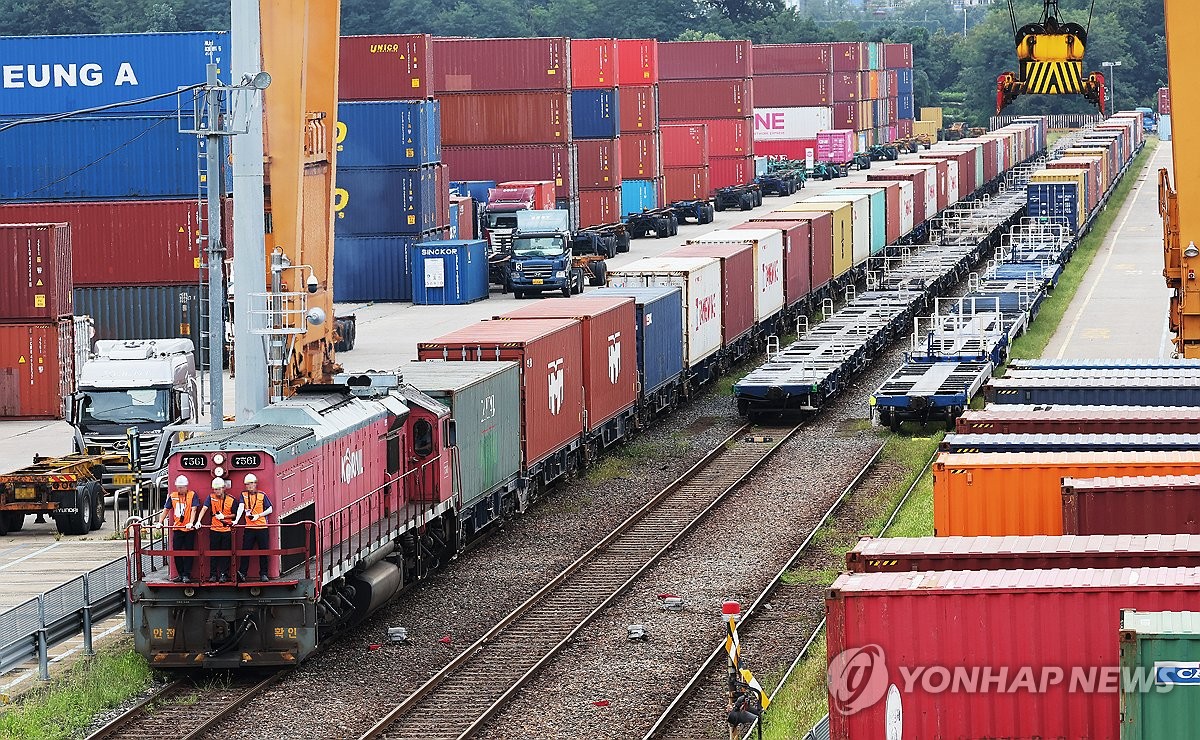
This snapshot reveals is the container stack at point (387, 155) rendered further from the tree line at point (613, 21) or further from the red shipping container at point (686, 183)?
the tree line at point (613, 21)

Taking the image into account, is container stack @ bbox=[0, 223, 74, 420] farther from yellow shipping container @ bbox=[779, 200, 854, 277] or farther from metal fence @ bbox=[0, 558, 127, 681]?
yellow shipping container @ bbox=[779, 200, 854, 277]

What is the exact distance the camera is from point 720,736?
2138 cm

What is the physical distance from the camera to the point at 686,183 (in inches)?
4306

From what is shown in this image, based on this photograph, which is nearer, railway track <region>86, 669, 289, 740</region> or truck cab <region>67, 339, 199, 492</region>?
railway track <region>86, 669, 289, 740</region>

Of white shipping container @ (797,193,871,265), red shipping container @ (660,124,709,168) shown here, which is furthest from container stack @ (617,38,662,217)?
white shipping container @ (797,193,871,265)

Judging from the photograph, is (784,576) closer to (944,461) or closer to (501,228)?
(944,461)

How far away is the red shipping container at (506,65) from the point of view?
80062mm

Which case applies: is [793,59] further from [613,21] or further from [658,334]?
[658,334]

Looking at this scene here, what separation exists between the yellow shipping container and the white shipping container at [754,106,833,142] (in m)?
81.3

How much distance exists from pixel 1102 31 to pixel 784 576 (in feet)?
577

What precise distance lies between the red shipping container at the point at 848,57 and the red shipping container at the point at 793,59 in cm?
125

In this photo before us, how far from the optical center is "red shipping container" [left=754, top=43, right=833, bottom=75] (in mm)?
147750

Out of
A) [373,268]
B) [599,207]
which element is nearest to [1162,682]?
[373,268]

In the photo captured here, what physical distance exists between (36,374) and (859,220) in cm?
3567
